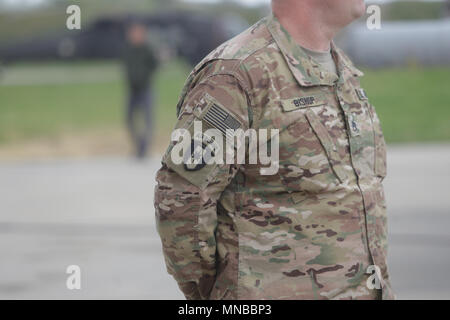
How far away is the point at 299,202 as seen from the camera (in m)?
2.41

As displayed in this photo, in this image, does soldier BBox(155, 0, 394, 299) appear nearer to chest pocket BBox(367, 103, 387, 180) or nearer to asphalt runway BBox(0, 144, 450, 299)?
chest pocket BBox(367, 103, 387, 180)

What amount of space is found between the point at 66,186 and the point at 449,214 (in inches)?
178

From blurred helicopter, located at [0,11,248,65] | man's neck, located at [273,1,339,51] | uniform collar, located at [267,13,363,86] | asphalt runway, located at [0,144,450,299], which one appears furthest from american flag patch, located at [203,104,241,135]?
blurred helicopter, located at [0,11,248,65]

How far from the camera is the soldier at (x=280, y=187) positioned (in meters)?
2.38

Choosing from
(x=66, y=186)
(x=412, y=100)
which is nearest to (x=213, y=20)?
(x=412, y=100)

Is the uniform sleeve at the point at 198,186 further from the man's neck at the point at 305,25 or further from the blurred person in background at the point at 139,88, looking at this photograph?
the blurred person in background at the point at 139,88

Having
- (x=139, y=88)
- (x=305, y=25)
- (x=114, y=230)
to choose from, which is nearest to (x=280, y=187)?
(x=305, y=25)

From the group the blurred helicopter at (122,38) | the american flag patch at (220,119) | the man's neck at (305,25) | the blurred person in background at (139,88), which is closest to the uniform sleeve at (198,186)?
the american flag patch at (220,119)

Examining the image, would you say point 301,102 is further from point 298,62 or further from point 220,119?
point 220,119

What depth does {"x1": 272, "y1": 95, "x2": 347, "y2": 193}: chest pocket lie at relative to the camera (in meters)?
2.39

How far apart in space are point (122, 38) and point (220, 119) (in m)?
32.8

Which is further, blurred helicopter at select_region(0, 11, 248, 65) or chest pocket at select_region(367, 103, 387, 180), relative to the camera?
blurred helicopter at select_region(0, 11, 248, 65)

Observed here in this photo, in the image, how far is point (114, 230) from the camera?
7.68 meters
